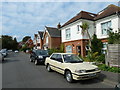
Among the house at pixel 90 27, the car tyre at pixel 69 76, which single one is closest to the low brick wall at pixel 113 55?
the car tyre at pixel 69 76

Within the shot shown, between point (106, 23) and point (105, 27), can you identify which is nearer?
point (106, 23)

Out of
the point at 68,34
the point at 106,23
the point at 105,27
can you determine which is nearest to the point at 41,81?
the point at 105,27

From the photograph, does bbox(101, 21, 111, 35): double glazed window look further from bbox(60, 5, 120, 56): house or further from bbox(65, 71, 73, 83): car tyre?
bbox(65, 71, 73, 83): car tyre

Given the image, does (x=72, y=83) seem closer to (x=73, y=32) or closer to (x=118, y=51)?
(x=118, y=51)

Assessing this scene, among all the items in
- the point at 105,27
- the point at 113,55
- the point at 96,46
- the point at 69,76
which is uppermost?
the point at 105,27

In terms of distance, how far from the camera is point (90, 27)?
16062mm

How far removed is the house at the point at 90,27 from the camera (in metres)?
13.5

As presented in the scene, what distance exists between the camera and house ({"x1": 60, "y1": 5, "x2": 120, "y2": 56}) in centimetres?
1350

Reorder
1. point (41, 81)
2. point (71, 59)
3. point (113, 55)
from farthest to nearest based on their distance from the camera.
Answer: point (113, 55) < point (71, 59) < point (41, 81)

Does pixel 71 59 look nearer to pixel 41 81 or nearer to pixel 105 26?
pixel 41 81

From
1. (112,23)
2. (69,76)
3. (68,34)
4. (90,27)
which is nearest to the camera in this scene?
(69,76)

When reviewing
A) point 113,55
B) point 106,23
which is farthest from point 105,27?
point 113,55

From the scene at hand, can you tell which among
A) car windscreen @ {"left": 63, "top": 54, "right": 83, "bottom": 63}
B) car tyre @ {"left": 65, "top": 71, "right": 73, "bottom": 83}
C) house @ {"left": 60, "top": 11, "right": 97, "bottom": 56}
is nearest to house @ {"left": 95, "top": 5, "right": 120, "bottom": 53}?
house @ {"left": 60, "top": 11, "right": 97, "bottom": 56}

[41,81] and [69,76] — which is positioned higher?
→ [69,76]
